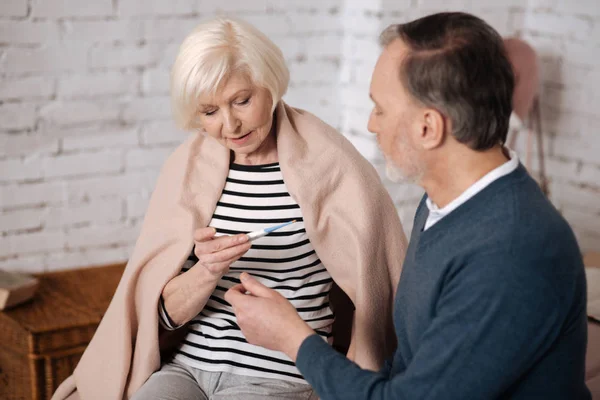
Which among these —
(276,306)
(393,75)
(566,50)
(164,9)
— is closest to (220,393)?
(276,306)

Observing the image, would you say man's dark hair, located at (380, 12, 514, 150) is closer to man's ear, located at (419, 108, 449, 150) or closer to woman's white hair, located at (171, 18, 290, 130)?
man's ear, located at (419, 108, 449, 150)

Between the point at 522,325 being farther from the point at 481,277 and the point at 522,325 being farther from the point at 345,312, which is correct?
the point at 345,312

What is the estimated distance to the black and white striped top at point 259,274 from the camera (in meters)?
1.71

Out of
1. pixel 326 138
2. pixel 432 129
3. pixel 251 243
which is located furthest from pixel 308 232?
pixel 432 129

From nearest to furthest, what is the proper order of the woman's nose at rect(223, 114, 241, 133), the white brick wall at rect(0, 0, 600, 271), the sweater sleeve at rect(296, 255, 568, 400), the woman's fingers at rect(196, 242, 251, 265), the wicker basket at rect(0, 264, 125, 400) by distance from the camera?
the sweater sleeve at rect(296, 255, 568, 400), the woman's fingers at rect(196, 242, 251, 265), the woman's nose at rect(223, 114, 241, 133), the wicker basket at rect(0, 264, 125, 400), the white brick wall at rect(0, 0, 600, 271)

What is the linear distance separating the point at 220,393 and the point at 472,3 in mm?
1830

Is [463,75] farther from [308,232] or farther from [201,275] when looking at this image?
[201,275]

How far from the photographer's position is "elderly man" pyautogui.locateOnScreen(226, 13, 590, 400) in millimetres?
1144

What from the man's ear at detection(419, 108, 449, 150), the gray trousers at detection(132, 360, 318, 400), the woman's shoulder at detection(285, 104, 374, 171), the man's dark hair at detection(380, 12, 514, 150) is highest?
the man's dark hair at detection(380, 12, 514, 150)

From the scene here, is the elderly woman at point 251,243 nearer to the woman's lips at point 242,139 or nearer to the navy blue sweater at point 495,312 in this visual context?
the woman's lips at point 242,139

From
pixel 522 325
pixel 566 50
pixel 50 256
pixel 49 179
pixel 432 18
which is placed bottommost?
pixel 50 256

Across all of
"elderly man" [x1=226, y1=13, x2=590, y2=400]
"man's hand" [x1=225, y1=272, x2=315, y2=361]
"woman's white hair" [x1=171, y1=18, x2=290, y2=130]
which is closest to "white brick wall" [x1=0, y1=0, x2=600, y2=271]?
"woman's white hair" [x1=171, y1=18, x2=290, y2=130]

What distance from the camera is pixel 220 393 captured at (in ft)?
5.49

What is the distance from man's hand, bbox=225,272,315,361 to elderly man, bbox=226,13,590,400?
4 centimetres
